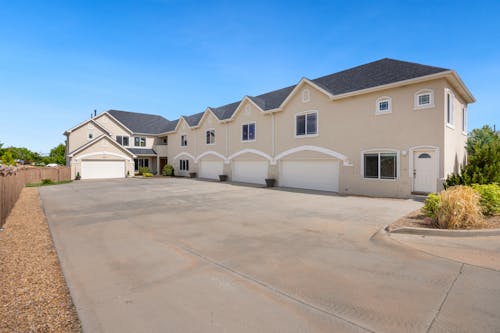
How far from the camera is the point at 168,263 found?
195 inches

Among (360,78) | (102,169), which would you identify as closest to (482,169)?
(360,78)

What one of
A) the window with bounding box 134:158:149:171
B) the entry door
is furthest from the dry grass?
the window with bounding box 134:158:149:171

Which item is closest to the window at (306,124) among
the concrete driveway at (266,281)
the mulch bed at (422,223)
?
the mulch bed at (422,223)

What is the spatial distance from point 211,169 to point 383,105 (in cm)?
1839

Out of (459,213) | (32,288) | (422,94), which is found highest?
(422,94)

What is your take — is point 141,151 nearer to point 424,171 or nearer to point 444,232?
point 424,171

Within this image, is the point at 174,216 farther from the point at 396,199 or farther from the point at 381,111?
the point at 381,111

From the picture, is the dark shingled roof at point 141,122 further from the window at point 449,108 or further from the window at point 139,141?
the window at point 449,108

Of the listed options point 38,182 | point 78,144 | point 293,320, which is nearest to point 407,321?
point 293,320

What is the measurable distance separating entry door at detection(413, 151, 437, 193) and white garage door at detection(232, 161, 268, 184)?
11.1 metres

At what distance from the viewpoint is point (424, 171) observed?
12922 millimetres

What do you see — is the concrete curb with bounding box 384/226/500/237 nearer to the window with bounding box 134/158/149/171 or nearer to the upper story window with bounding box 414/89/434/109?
the upper story window with bounding box 414/89/434/109

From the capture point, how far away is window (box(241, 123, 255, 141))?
22.5 meters

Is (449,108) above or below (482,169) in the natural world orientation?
above
